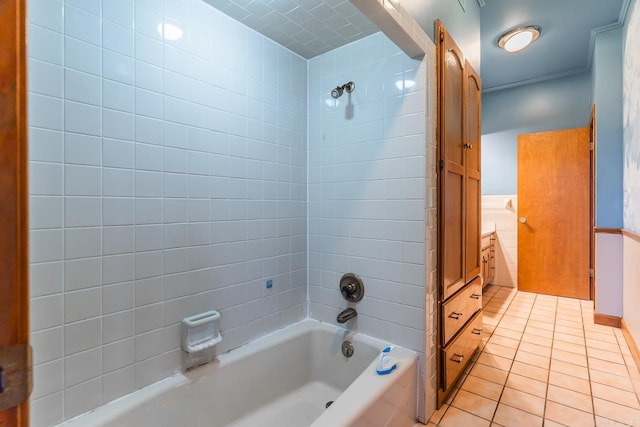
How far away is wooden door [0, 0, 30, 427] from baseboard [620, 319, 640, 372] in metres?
3.14

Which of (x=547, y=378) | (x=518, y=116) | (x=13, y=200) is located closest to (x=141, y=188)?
(x=13, y=200)

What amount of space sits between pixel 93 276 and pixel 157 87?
0.87 m

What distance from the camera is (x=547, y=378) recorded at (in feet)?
6.29

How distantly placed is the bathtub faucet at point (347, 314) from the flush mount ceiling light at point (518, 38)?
2.96 metres

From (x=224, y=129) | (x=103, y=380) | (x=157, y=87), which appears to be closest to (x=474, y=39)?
(x=224, y=129)

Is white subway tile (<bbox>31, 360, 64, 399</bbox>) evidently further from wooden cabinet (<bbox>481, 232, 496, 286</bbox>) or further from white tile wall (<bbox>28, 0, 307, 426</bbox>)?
wooden cabinet (<bbox>481, 232, 496, 286</bbox>)

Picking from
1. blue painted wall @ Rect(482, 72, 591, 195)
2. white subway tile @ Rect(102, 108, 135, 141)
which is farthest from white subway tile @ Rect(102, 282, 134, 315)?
blue painted wall @ Rect(482, 72, 591, 195)

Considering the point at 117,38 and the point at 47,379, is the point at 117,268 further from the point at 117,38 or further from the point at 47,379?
the point at 117,38

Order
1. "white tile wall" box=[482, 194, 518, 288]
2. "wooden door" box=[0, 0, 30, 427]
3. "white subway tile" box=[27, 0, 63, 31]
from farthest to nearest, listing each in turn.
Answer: "white tile wall" box=[482, 194, 518, 288] → "white subway tile" box=[27, 0, 63, 31] → "wooden door" box=[0, 0, 30, 427]

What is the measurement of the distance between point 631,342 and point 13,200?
137 inches

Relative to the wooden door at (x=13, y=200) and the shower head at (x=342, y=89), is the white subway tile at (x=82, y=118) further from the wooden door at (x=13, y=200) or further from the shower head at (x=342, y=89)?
the shower head at (x=342, y=89)

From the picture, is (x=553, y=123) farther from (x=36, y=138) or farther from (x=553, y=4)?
(x=36, y=138)

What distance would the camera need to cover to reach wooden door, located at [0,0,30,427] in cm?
35

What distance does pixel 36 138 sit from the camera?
3.45 ft
